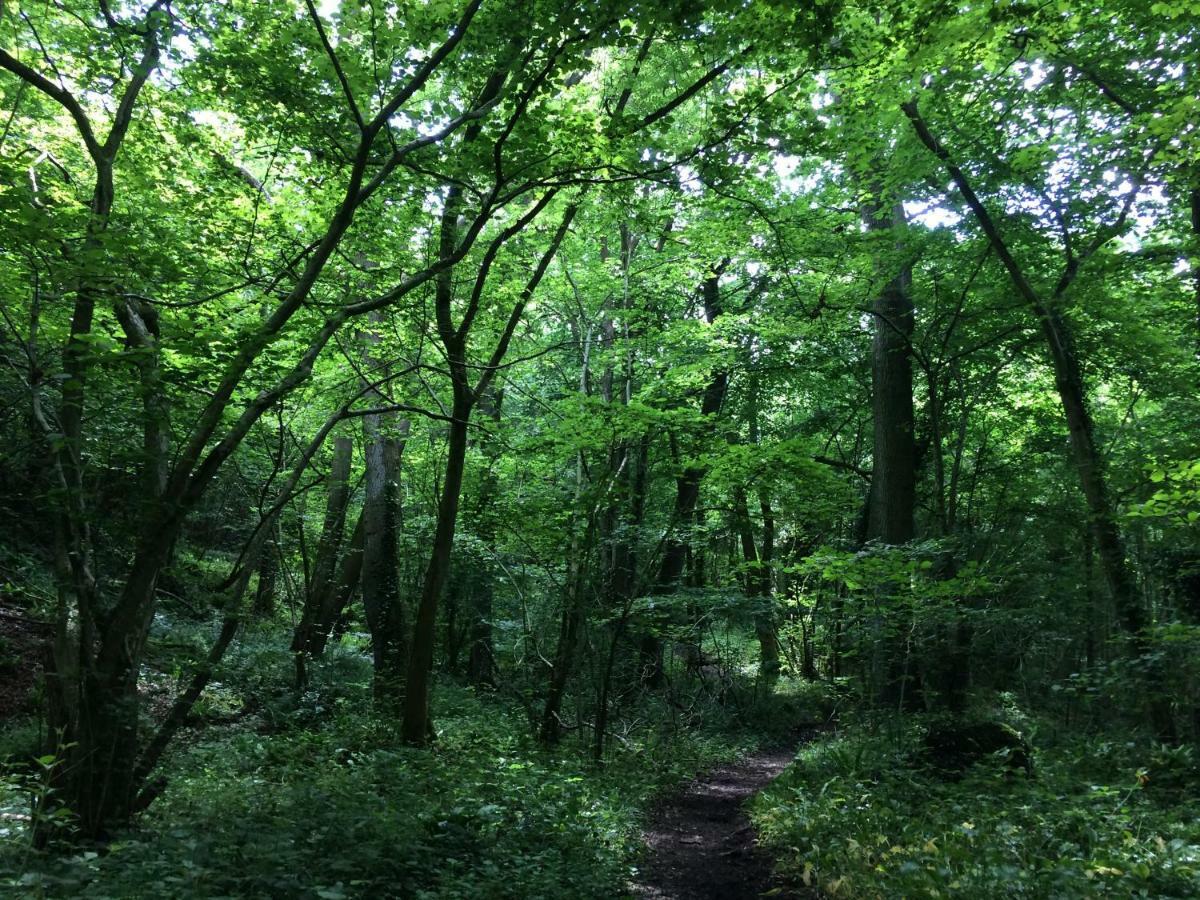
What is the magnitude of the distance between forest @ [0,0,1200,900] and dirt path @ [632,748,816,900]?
2.9 inches

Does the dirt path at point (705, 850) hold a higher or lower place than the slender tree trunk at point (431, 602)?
lower

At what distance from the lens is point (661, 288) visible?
1336cm

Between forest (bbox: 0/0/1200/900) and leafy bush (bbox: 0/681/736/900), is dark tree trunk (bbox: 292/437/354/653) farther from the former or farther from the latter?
leafy bush (bbox: 0/681/736/900)

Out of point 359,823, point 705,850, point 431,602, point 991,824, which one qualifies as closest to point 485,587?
point 431,602

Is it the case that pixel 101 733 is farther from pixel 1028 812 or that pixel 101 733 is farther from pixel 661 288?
pixel 661 288

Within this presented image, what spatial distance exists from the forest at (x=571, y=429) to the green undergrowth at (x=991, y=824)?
0.18ft

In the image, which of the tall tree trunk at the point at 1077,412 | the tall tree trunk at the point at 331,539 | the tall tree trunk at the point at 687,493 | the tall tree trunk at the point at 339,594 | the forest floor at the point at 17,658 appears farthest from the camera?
the tall tree trunk at the point at 687,493

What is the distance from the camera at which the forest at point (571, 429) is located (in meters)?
4.62

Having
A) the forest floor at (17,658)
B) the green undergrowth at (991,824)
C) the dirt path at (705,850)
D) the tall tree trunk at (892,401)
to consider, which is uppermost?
the tall tree trunk at (892,401)

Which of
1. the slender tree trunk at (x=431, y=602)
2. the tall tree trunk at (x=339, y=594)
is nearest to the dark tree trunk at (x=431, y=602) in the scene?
the slender tree trunk at (x=431, y=602)

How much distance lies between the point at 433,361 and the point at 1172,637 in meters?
8.84

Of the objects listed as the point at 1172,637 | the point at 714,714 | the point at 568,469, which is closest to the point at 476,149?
the point at 1172,637

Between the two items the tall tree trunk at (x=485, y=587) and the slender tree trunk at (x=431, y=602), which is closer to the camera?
the slender tree trunk at (x=431, y=602)

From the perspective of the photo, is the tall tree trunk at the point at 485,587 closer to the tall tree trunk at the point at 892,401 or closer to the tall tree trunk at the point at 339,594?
the tall tree trunk at the point at 339,594
